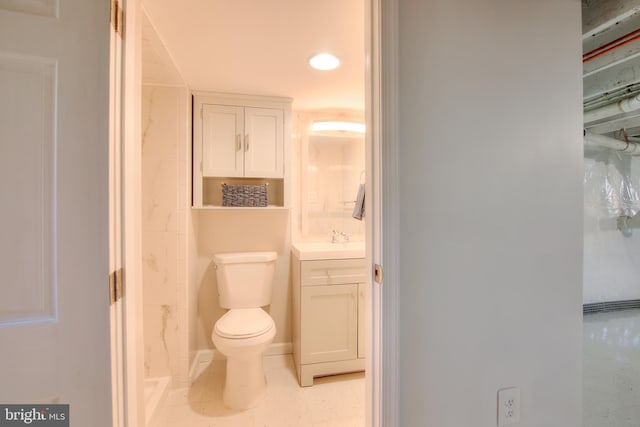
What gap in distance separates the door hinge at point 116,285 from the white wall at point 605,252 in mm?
4415

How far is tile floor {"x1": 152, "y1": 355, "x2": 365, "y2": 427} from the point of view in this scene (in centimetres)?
155

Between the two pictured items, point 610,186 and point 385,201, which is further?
point 610,186

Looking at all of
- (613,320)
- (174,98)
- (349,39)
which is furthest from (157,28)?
(613,320)

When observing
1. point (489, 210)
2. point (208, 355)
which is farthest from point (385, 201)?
point (208, 355)

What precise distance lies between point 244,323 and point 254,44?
1.65 meters

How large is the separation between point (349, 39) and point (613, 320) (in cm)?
414

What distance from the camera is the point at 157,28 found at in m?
1.26

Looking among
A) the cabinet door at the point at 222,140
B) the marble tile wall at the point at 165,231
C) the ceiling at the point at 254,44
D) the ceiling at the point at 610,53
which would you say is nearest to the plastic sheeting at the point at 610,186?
the ceiling at the point at 610,53

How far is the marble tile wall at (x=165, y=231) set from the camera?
174cm

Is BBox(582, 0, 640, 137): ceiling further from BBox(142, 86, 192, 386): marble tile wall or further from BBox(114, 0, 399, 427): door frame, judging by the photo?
BBox(142, 86, 192, 386): marble tile wall

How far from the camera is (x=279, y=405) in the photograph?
1.68 meters

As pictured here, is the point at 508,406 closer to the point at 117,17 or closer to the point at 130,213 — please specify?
the point at 130,213

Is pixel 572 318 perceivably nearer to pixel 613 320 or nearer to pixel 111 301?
pixel 111 301

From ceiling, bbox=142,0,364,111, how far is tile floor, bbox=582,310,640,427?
246cm
